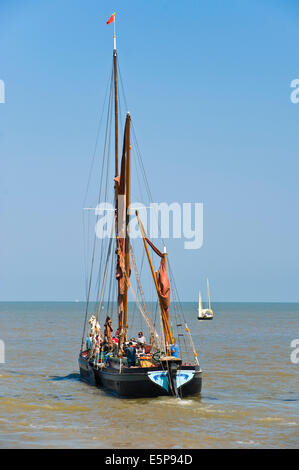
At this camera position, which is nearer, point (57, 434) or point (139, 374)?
point (57, 434)

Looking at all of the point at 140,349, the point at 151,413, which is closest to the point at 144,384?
the point at 151,413

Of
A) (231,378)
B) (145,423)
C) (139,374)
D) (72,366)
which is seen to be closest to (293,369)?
(231,378)

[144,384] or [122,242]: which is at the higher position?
[122,242]

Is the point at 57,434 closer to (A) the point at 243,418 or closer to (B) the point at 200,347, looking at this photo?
(A) the point at 243,418

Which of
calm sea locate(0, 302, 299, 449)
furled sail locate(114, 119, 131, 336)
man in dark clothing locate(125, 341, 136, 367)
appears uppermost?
furled sail locate(114, 119, 131, 336)

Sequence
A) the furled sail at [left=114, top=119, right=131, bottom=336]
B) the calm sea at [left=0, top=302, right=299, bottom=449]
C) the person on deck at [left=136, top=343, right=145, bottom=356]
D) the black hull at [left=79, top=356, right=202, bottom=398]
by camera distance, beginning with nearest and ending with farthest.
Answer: the calm sea at [left=0, top=302, right=299, bottom=449]
the black hull at [left=79, top=356, right=202, bottom=398]
the person on deck at [left=136, top=343, right=145, bottom=356]
the furled sail at [left=114, top=119, right=131, bottom=336]

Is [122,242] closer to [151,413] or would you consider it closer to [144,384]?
[144,384]

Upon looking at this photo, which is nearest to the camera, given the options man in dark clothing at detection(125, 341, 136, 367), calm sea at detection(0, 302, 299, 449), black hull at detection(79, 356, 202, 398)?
calm sea at detection(0, 302, 299, 449)

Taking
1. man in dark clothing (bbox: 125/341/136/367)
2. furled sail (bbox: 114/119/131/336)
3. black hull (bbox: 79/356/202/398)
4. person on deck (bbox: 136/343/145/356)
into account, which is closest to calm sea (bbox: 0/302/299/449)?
black hull (bbox: 79/356/202/398)

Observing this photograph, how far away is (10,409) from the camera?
31625mm

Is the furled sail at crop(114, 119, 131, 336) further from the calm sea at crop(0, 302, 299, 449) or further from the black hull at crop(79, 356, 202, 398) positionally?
the black hull at crop(79, 356, 202, 398)

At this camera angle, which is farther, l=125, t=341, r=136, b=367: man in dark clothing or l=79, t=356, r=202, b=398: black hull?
l=125, t=341, r=136, b=367: man in dark clothing

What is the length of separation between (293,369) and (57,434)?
2785 cm

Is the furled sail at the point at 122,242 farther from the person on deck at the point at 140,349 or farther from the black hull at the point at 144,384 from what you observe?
the black hull at the point at 144,384
